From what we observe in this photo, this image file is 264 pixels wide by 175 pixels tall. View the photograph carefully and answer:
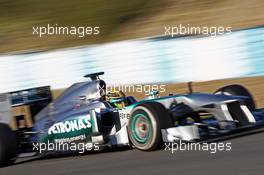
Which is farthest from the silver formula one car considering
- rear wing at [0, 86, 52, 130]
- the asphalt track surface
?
→ rear wing at [0, 86, 52, 130]

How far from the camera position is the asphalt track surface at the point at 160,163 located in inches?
249

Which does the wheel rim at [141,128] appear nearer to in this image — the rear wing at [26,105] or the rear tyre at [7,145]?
the rear tyre at [7,145]

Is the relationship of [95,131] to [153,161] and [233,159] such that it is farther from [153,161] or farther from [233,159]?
[233,159]

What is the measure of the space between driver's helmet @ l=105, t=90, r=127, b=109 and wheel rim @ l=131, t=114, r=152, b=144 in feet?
2.99

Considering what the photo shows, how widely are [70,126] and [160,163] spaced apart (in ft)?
6.96

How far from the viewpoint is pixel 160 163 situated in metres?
7.03

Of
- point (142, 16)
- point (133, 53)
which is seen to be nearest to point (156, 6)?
point (142, 16)

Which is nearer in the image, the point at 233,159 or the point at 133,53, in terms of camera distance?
the point at 233,159

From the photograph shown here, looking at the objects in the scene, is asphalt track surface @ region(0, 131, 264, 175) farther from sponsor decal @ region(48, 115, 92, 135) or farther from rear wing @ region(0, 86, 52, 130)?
rear wing @ region(0, 86, 52, 130)

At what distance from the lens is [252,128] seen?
9.20 metres

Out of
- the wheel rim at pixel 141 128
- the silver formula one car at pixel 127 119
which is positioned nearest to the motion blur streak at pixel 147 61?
the silver formula one car at pixel 127 119

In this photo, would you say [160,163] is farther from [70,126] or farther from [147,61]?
[147,61]

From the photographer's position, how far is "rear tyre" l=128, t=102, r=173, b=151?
770cm

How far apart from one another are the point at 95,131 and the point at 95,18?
508 inches
